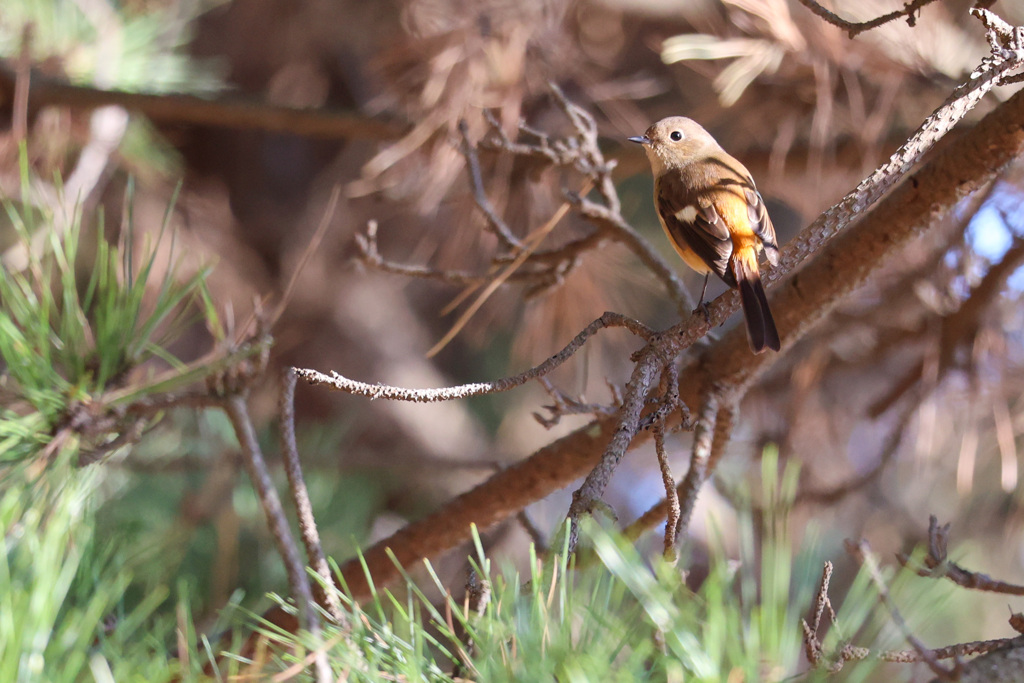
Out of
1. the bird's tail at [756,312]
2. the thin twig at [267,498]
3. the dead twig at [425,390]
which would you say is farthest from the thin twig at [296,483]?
the bird's tail at [756,312]

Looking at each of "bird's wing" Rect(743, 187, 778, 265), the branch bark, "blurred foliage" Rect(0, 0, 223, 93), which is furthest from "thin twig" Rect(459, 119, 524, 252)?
"blurred foliage" Rect(0, 0, 223, 93)

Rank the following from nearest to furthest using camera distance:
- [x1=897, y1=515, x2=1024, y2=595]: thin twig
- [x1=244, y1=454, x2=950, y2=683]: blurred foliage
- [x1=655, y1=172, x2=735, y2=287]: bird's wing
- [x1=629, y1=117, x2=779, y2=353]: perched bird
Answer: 1. [x1=244, y1=454, x2=950, y2=683]: blurred foliage
2. [x1=897, y1=515, x2=1024, y2=595]: thin twig
3. [x1=629, y1=117, x2=779, y2=353]: perched bird
4. [x1=655, y1=172, x2=735, y2=287]: bird's wing

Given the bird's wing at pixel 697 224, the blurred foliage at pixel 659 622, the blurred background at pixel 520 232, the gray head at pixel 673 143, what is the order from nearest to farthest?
the blurred foliage at pixel 659 622
the bird's wing at pixel 697 224
the gray head at pixel 673 143
the blurred background at pixel 520 232

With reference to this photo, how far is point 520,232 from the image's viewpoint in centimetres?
184

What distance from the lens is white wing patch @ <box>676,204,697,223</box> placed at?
1.30 m

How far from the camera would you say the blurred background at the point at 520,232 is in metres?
1.68

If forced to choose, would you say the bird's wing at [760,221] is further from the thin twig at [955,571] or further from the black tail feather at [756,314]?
the thin twig at [955,571]

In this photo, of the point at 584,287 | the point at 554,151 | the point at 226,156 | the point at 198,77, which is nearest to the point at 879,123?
→ the point at 584,287

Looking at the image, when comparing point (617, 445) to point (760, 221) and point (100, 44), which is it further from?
point (100, 44)

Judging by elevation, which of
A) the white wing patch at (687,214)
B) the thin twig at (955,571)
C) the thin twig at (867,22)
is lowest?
the thin twig at (955,571)

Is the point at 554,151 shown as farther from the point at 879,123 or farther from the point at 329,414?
the point at 329,414

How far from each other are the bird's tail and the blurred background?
22 cm

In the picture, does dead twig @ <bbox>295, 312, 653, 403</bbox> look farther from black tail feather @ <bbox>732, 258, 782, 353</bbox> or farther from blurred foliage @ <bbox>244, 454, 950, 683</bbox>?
black tail feather @ <bbox>732, 258, 782, 353</bbox>

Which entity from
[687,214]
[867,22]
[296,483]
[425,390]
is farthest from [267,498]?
[867,22]
